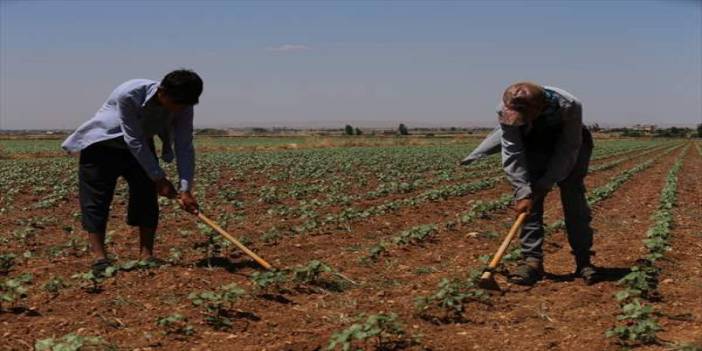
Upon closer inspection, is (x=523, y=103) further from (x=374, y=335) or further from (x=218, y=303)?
(x=218, y=303)

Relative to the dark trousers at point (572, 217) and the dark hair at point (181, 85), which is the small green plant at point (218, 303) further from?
the dark trousers at point (572, 217)

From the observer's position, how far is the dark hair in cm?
472

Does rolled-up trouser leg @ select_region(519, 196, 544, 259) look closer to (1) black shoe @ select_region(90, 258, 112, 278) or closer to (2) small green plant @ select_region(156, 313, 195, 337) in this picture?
(2) small green plant @ select_region(156, 313, 195, 337)

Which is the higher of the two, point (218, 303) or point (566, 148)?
point (566, 148)

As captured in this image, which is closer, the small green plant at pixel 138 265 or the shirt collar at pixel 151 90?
the shirt collar at pixel 151 90

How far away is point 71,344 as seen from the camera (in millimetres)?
3207

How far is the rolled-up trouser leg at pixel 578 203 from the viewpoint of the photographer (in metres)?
4.97

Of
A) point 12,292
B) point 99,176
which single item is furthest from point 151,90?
point 12,292

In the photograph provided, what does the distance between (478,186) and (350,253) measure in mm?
7697

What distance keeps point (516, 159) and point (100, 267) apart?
10.2 ft

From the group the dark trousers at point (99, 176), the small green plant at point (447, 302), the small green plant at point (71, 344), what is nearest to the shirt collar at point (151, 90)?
the dark trousers at point (99, 176)

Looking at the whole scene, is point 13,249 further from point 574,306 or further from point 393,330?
point 574,306

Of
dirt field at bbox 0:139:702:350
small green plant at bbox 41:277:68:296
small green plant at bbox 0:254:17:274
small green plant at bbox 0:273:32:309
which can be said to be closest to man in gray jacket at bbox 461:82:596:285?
dirt field at bbox 0:139:702:350

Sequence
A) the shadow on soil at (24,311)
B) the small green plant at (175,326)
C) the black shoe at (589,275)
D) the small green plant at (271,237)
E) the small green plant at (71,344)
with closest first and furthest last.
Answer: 1. the small green plant at (71,344)
2. the small green plant at (175,326)
3. the shadow on soil at (24,311)
4. the black shoe at (589,275)
5. the small green plant at (271,237)
